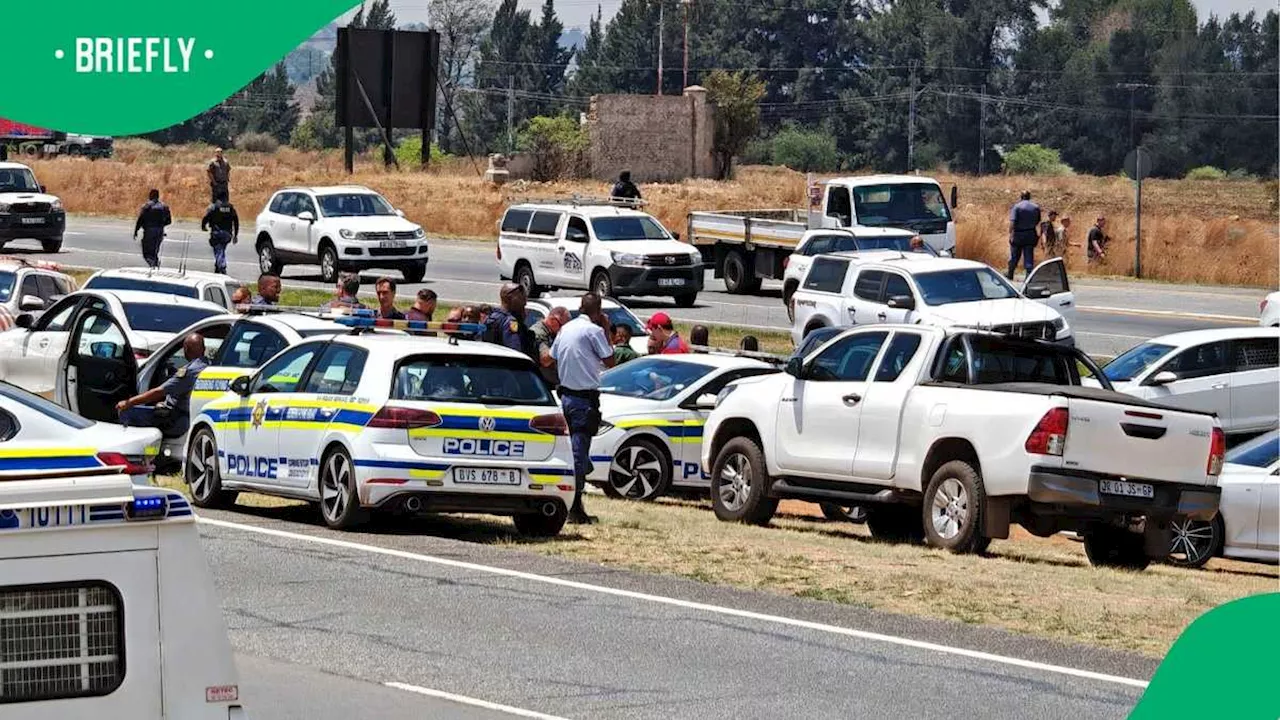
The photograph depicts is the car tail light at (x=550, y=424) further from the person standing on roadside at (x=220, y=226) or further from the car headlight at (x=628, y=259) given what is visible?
the person standing on roadside at (x=220, y=226)

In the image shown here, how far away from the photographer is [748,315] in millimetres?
36969

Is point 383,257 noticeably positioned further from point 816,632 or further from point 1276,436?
point 816,632

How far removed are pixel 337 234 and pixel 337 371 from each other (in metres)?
24.0

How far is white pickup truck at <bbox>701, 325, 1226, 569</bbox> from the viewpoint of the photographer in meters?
16.1

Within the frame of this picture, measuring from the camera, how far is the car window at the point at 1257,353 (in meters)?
25.2

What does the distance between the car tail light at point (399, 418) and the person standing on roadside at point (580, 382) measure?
1.84m

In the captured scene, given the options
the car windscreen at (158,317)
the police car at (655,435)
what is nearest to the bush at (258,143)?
the car windscreen at (158,317)

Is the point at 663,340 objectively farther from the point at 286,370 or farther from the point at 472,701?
the point at 472,701

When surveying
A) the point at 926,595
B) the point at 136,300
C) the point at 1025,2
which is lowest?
the point at 926,595

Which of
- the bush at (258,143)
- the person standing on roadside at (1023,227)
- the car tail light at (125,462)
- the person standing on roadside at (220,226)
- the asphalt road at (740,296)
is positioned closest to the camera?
the car tail light at (125,462)

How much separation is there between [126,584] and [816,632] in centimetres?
765

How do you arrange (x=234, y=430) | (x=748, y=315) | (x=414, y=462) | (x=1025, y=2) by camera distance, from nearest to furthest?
(x=414, y=462)
(x=234, y=430)
(x=748, y=315)
(x=1025, y=2)

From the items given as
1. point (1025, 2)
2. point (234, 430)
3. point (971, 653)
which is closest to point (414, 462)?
point (234, 430)

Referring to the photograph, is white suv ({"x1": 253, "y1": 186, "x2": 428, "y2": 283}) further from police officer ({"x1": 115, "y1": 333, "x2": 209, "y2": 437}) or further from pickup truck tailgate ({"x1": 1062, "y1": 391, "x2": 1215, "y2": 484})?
pickup truck tailgate ({"x1": 1062, "y1": 391, "x2": 1215, "y2": 484})
